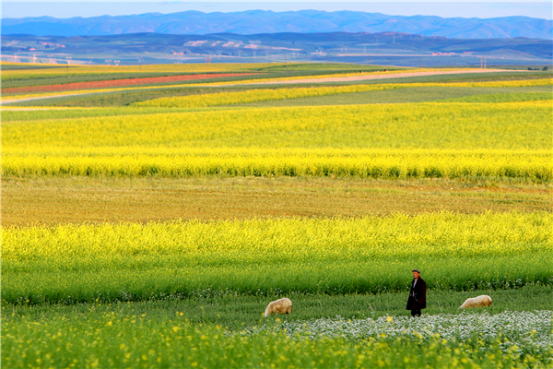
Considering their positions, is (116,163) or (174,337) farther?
(116,163)

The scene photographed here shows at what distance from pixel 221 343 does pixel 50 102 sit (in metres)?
70.9

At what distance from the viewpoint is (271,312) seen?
1112cm

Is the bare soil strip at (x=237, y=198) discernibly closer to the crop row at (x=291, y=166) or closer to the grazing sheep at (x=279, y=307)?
the crop row at (x=291, y=166)

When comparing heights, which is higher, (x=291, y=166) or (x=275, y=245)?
(x=291, y=166)

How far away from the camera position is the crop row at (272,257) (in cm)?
1294

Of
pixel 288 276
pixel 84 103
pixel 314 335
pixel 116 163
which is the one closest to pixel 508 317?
pixel 314 335

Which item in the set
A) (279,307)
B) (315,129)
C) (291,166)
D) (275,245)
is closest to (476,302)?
(279,307)

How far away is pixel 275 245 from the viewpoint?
16.6 meters

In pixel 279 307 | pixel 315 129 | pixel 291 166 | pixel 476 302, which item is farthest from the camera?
pixel 315 129

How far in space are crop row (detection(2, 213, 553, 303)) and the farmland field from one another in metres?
0.06

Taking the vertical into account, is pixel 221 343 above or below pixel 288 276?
above

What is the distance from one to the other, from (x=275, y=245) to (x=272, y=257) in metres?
1.13

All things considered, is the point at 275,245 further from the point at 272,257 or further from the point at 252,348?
the point at 252,348

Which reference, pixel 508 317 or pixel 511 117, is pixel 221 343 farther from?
pixel 511 117
